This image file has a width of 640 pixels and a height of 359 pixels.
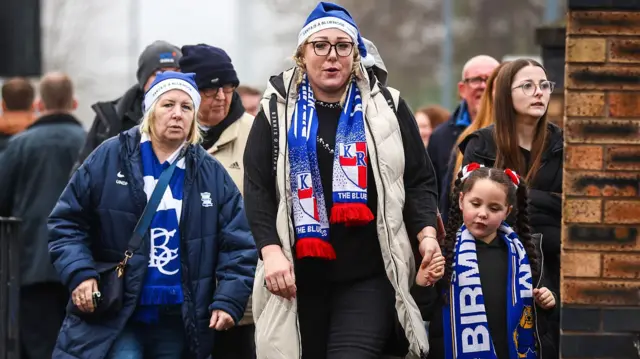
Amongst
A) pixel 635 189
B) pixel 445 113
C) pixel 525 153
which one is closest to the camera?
pixel 635 189

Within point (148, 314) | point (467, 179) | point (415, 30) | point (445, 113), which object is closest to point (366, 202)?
point (467, 179)

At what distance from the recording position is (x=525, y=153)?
753cm

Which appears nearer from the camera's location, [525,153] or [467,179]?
[467,179]

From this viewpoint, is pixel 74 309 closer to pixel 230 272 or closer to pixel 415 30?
pixel 230 272

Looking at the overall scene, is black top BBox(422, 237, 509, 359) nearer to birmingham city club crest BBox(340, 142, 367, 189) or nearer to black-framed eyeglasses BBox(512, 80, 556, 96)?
birmingham city club crest BBox(340, 142, 367, 189)

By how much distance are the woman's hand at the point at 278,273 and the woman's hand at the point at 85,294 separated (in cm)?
90

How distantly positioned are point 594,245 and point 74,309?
2.28 metres

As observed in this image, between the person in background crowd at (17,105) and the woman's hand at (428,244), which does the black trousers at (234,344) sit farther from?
the person in background crowd at (17,105)

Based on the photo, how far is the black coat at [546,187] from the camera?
24.0 feet

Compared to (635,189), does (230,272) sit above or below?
below

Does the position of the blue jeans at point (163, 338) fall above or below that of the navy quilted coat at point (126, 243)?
below

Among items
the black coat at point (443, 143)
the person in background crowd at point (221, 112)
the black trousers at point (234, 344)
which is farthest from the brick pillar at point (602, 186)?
the black coat at point (443, 143)

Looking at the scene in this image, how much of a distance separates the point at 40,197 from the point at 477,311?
415 cm

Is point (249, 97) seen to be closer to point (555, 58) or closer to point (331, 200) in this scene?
point (555, 58)
